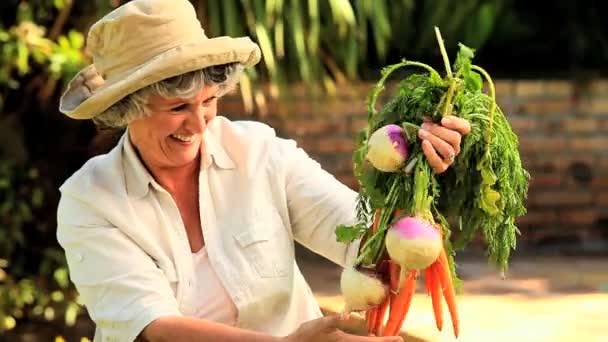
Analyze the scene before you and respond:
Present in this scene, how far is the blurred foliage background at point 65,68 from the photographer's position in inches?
213

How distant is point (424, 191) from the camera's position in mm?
2293

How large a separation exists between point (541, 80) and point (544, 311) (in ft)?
6.53

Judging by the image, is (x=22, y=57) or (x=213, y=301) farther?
(x=22, y=57)

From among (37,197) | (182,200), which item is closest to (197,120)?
(182,200)

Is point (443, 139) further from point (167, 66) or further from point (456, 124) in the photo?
point (167, 66)

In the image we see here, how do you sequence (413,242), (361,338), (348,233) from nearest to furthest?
(413,242) → (361,338) → (348,233)

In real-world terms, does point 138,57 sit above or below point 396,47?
above

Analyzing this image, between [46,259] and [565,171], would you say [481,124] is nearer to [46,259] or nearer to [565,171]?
[46,259]

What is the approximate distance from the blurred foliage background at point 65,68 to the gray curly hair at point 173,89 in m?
2.55

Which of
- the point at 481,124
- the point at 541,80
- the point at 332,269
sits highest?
the point at 481,124

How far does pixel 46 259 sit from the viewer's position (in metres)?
5.60

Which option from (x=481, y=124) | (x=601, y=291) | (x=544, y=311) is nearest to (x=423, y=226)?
(x=481, y=124)

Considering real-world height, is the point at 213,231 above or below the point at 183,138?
below

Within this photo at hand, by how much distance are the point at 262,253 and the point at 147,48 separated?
1.74ft
